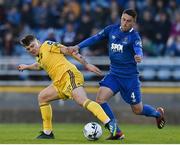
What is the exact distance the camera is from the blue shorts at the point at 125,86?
14672mm

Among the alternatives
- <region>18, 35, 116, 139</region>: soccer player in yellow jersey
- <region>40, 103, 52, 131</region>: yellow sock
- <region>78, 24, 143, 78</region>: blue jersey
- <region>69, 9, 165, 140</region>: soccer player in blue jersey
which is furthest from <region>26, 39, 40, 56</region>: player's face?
<region>40, 103, 52, 131</region>: yellow sock

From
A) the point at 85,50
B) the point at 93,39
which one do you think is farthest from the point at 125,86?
the point at 85,50

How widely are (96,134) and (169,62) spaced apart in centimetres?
934

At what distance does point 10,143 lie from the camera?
43.1 feet

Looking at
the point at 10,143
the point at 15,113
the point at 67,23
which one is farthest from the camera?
the point at 67,23

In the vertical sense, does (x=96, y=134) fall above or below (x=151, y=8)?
below

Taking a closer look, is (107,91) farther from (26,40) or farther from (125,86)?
(26,40)

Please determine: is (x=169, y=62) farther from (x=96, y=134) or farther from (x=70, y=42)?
(x=96, y=134)

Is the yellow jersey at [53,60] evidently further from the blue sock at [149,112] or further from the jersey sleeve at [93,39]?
the blue sock at [149,112]

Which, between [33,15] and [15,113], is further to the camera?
[33,15]

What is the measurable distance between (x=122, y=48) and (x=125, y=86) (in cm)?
78

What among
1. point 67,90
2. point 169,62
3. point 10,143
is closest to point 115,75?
point 67,90

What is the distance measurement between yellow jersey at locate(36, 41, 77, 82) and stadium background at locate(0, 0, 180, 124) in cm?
796

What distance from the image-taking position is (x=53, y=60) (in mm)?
14234
